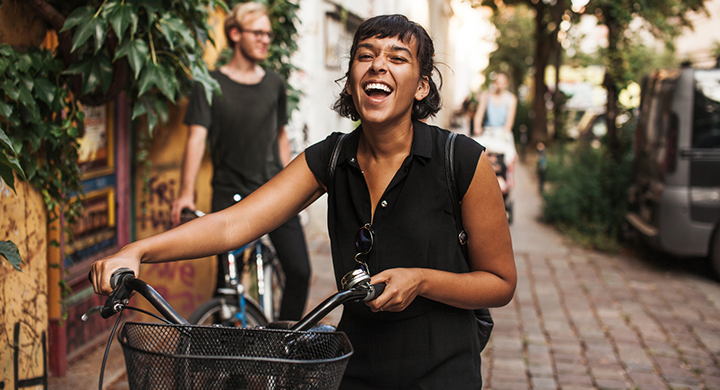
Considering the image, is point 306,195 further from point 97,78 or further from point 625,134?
point 625,134

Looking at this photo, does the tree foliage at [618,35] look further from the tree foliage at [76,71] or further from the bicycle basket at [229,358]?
the bicycle basket at [229,358]

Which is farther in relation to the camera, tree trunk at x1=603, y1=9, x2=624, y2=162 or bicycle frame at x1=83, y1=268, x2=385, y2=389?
tree trunk at x1=603, y1=9, x2=624, y2=162

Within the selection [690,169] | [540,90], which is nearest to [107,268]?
[690,169]

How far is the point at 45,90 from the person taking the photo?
3066 millimetres

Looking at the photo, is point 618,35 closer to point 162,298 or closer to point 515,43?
point 162,298

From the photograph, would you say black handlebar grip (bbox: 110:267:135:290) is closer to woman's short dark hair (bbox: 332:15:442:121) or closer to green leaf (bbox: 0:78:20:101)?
woman's short dark hair (bbox: 332:15:442:121)

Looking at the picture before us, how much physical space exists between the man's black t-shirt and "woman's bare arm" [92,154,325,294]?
6.61 feet

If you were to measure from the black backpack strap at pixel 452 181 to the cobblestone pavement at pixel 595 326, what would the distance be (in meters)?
2.73

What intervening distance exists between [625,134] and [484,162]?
8548 mm

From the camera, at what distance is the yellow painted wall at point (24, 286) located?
9.96 feet

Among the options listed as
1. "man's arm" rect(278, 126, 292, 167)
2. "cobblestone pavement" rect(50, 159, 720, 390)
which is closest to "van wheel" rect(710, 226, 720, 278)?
"cobblestone pavement" rect(50, 159, 720, 390)

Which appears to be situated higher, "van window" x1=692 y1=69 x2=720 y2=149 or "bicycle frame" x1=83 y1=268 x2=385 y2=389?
"van window" x1=692 y1=69 x2=720 y2=149

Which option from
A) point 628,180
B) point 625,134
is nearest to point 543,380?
point 628,180

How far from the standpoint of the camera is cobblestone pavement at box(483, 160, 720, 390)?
4.68 meters
